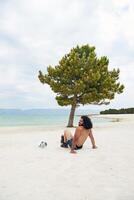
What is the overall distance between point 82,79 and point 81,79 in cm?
23

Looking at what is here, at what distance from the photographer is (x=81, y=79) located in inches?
1142

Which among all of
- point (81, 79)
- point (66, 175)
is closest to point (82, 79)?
point (81, 79)

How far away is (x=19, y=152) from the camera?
11922mm

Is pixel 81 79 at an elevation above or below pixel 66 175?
above

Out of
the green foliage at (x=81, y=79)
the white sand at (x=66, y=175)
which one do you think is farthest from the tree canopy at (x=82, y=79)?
the white sand at (x=66, y=175)

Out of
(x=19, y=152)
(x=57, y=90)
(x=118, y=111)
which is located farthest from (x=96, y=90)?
(x=118, y=111)

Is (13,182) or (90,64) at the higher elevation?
(90,64)

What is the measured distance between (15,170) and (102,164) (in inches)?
102

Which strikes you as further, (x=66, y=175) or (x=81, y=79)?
(x=81, y=79)

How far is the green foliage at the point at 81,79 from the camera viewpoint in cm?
2902

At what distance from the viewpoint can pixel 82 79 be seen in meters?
28.8

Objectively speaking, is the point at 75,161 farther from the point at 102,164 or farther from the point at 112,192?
the point at 112,192

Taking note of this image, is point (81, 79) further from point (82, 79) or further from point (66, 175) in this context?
point (66, 175)

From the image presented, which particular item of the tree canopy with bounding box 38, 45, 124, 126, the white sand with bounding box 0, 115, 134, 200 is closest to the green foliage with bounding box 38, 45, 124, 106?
the tree canopy with bounding box 38, 45, 124, 126
